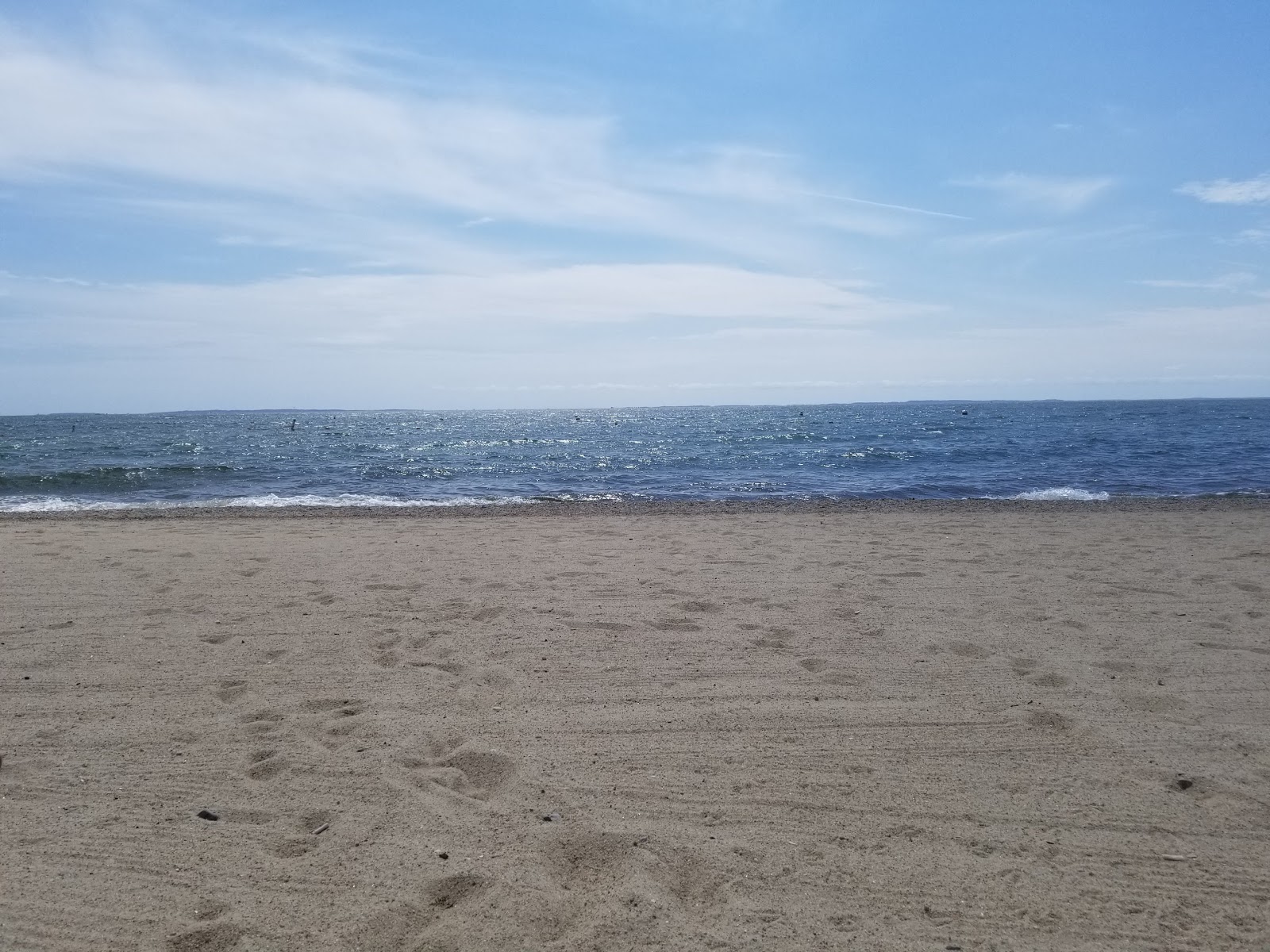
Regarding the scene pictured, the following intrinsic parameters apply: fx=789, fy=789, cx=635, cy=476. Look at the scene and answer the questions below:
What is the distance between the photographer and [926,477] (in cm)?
2102

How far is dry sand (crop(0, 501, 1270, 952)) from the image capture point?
279 cm

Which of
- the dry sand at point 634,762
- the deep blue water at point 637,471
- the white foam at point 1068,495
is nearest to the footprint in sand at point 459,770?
the dry sand at point 634,762

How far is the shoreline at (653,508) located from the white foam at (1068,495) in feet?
0.71

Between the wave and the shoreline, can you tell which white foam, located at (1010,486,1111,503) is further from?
the wave

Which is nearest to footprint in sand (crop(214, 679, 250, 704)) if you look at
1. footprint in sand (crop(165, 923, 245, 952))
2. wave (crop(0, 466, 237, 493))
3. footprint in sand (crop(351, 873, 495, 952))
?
footprint in sand (crop(165, 923, 245, 952))

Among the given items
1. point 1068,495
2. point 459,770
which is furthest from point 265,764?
point 1068,495

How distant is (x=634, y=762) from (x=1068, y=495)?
1505 centimetres

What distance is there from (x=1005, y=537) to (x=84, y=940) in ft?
33.4

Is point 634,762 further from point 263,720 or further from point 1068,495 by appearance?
point 1068,495

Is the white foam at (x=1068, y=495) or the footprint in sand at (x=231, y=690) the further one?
the white foam at (x=1068, y=495)

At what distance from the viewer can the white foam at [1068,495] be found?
15105 millimetres

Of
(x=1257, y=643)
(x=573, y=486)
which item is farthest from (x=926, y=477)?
(x=1257, y=643)

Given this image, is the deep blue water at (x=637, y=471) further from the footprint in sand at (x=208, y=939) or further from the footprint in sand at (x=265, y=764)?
the footprint in sand at (x=208, y=939)

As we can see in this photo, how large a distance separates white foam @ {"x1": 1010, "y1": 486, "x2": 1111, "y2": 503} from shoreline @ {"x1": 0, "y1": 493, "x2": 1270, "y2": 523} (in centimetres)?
22
